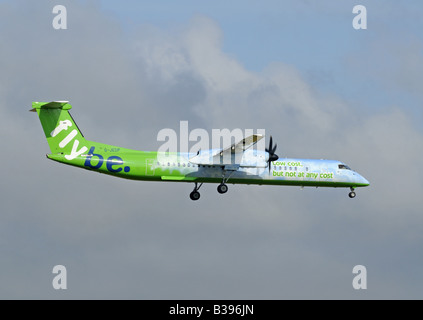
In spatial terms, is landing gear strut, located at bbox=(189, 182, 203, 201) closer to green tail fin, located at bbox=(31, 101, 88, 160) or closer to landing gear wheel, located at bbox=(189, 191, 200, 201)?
landing gear wheel, located at bbox=(189, 191, 200, 201)

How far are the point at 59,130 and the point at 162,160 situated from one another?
7.33m

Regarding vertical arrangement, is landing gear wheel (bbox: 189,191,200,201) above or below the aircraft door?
below

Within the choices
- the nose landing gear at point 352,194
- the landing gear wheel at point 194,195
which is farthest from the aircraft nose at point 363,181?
the landing gear wheel at point 194,195

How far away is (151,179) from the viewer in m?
55.9

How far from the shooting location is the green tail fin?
178 feet

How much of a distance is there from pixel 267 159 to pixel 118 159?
34.4 ft

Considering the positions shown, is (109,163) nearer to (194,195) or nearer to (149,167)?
(149,167)

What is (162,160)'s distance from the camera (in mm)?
55688

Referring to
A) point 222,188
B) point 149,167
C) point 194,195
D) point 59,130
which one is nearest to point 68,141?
point 59,130

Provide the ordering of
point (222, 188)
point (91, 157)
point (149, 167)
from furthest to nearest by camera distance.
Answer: point (222, 188), point (149, 167), point (91, 157)

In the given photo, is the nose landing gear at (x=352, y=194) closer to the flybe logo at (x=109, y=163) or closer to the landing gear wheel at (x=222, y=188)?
the landing gear wheel at (x=222, y=188)

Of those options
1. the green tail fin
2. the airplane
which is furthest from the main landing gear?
the green tail fin
